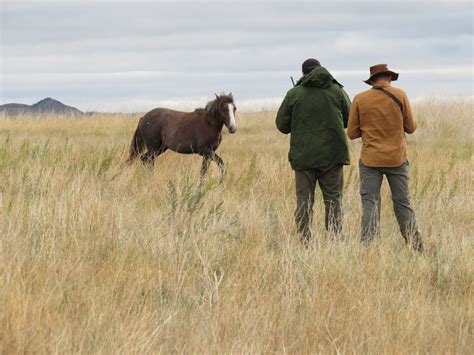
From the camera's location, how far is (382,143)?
7.12 meters

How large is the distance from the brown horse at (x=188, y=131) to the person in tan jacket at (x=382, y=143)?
465cm

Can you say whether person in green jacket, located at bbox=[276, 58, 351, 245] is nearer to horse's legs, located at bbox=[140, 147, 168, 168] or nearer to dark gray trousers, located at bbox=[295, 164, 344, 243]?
dark gray trousers, located at bbox=[295, 164, 344, 243]

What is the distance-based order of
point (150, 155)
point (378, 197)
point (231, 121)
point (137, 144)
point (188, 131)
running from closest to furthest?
1. point (378, 197)
2. point (231, 121)
3. point (188, 131)
4. point (150, 155)
5. point (137, 144)

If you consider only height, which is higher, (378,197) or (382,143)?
(382,143)

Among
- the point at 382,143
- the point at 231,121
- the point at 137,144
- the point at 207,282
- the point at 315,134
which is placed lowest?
the point at 207,282

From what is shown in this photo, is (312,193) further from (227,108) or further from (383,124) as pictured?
(227,108)

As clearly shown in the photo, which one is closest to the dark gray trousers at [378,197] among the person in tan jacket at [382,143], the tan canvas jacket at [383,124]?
the person in tan jacket at [382,143]

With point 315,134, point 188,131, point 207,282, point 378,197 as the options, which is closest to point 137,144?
point 188,131

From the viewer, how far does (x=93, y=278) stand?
15.9 feet

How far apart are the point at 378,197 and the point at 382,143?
0.61 meters

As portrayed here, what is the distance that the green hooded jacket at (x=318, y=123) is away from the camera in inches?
291

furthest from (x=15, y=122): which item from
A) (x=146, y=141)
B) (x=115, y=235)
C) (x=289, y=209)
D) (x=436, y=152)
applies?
(x=115, y=235)

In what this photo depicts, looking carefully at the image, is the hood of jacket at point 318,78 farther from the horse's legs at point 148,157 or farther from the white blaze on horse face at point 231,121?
the horse's legs at point 148,157

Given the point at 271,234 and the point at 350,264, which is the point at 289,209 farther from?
the point at 350,264
